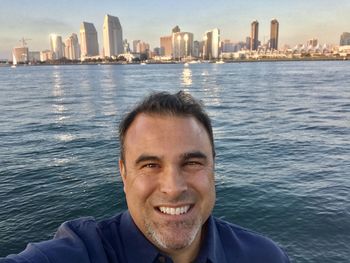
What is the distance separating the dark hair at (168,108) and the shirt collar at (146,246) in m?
0.53

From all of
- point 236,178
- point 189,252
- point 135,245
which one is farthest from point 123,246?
point 236,178

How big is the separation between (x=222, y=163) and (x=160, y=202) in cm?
1478

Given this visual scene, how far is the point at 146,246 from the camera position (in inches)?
84.0

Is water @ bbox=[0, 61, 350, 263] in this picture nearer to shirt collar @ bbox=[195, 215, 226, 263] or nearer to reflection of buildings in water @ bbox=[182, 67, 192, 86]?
shirt collar @ bbox=[195, 215, 226, 263]

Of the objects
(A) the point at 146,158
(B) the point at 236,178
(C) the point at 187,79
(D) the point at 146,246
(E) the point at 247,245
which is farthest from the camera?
(C) the point at 187,79

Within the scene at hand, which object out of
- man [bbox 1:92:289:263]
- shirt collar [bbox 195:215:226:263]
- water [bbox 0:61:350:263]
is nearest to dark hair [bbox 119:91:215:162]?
man [bbox 1:92:289:263]

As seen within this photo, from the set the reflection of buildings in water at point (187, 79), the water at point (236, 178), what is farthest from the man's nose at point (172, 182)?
the reflection of buildings in water at point (187, 79)

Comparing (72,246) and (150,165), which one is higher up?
(150,165)

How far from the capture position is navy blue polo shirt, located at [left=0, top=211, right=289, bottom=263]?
195cm

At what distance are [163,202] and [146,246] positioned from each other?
11.5 inches

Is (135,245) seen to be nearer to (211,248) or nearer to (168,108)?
(211,248)

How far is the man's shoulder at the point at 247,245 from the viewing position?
2432 millimetres

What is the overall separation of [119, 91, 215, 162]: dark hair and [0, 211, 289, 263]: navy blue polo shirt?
1.84 feet

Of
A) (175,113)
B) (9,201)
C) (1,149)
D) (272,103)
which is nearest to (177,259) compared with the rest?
(175,113)
